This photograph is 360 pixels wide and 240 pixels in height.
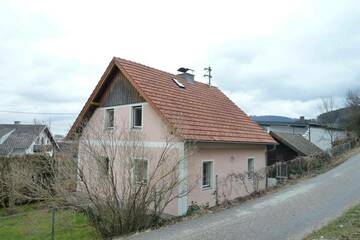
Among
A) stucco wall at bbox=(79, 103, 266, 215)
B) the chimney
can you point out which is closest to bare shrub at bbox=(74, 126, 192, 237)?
stucco wall at bbox=(79, 103, 266, 215)

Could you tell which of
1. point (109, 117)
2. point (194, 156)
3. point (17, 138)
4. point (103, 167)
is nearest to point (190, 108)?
point (194, 156)

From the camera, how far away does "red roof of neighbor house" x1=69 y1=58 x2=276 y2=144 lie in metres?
14.6

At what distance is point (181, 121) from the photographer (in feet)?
47.6

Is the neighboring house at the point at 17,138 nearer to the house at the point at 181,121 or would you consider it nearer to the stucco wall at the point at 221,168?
the house at the point at 181,121

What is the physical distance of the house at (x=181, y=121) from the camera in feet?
46.9

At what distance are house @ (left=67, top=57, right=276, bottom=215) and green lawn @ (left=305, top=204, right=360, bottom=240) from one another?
579 centimetres

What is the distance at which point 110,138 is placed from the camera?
12.1 m

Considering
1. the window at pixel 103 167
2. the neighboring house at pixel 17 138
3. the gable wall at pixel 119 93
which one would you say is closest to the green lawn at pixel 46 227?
the window at pixel 103 167

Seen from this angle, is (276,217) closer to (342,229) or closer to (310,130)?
(342,229)

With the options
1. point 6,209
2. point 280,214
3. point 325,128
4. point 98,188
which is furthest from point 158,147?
point 325,128

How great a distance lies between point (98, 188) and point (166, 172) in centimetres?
250

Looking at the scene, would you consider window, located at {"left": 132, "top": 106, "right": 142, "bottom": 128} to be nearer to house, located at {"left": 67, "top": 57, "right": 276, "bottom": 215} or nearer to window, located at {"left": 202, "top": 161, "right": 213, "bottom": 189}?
house, located at {"left": 67, "top": 57, "right": 276, "bottom": 215}

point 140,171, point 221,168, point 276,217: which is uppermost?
point 140,171

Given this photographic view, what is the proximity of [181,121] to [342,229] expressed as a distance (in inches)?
302
